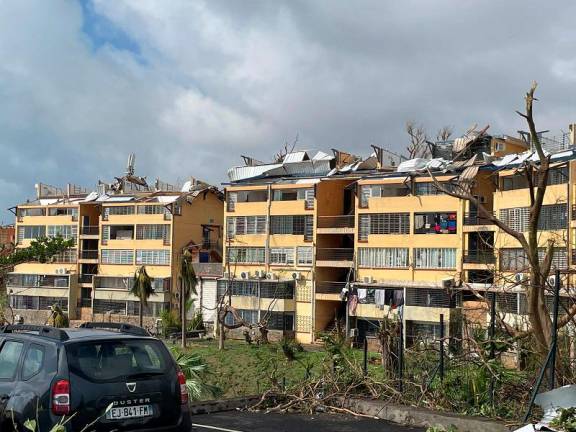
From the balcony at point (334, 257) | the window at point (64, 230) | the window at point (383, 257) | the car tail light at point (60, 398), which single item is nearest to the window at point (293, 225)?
the balcony at point (334, 257)

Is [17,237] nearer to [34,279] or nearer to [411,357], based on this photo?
[34,279]

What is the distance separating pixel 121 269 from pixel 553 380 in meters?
53.6

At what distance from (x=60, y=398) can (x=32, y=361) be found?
71 cm

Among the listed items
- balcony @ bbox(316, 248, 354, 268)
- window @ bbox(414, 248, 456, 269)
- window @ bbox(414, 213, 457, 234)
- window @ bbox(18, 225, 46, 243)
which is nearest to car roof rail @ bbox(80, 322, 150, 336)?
window @ bbox(414, 248, 456, 269)

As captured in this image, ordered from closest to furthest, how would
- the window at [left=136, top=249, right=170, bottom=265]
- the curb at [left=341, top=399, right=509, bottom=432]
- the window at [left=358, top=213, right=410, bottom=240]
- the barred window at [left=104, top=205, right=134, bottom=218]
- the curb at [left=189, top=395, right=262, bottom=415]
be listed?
the curb at [left=341, top=399, right=509, bottom=432] → the curb at [left=189, top=395, right=262, bottom=415] → the window at [left=358, top=213, right=410, bottom=240] → the window at [left=136, top=249, right=170, bottom=265] → the barred window at [left=104, top=205, right=134, bottom=218]

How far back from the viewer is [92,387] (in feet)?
21.9

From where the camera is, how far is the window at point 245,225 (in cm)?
5134

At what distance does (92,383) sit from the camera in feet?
21.9

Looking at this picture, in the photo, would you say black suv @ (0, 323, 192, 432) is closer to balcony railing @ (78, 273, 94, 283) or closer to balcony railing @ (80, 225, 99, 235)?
balcony railing @ (78, 273, 94, 283)

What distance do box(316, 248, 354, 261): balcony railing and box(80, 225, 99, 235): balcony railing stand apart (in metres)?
22.6

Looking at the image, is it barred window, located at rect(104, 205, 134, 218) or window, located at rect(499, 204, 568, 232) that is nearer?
window, located at rect(499, 204, 568, 232)

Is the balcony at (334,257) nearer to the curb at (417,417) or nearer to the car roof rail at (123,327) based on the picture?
the curb at (417,417)

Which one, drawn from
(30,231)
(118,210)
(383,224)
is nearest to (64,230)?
(30,231)

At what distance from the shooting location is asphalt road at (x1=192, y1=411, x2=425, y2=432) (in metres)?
9.54
